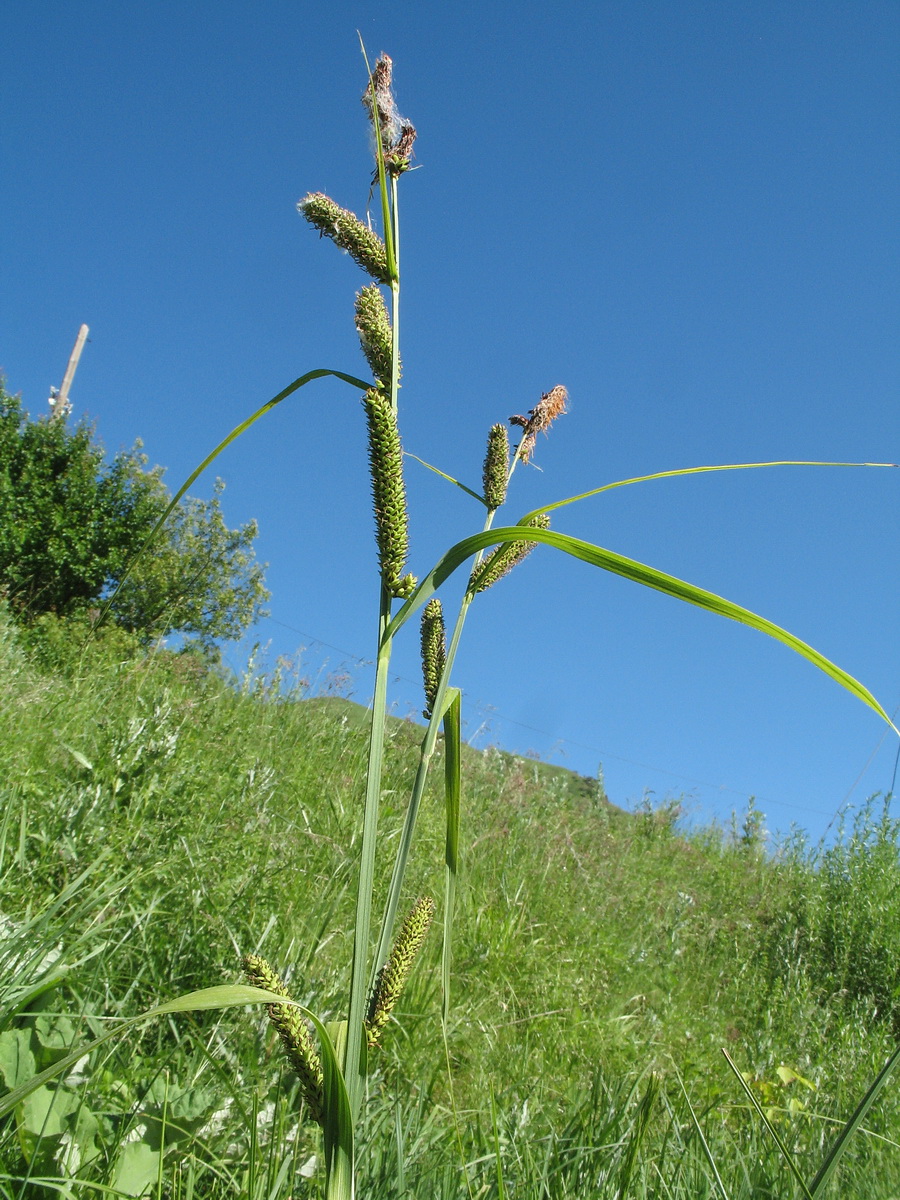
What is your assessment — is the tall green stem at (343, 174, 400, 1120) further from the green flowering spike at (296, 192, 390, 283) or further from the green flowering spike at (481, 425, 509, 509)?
the green flowering spike at (481, 425, 509, 509)

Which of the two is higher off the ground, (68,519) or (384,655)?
(68,519)

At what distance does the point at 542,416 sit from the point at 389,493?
62cm

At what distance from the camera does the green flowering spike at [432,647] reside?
1.00 metres

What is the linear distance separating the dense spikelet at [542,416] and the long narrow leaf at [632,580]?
1.83 ft

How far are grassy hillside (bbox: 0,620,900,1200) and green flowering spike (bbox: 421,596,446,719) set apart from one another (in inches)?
21.4

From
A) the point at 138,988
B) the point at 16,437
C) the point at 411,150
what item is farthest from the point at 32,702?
the point at 16,437

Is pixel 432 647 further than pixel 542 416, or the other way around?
pixel 542 416

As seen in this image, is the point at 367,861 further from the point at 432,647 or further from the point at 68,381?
the point at 68,381

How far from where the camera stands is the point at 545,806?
5.56m

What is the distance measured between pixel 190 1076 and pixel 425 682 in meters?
0.93

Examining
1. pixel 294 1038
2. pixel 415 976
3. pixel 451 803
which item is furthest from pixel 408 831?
pixel 415 976

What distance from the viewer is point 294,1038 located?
711mm

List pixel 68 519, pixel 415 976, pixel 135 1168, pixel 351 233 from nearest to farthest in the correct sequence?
pixel 351 233 < pixel 135 1168 < pixel 415 976 < pixel 68 519

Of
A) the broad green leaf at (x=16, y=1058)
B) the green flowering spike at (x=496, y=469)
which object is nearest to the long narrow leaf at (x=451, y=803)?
the green flowering spike at (x=496, y=469)
